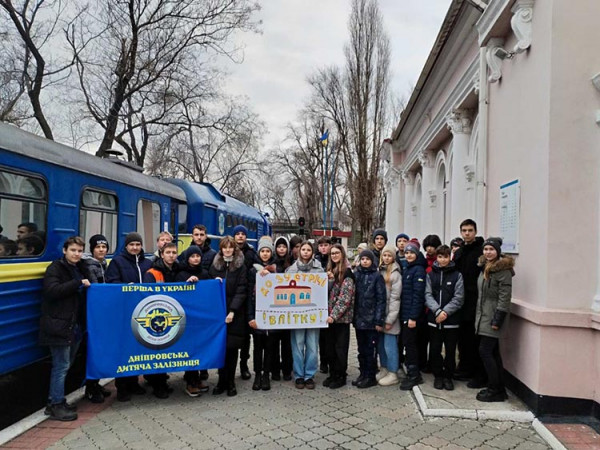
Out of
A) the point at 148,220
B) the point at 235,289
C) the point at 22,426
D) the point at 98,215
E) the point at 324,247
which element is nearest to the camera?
the point at 22,426

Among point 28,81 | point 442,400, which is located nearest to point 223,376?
point 442,400

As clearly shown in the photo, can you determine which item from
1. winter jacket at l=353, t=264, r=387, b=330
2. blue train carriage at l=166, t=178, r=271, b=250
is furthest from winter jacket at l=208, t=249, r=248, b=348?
blue train carriage at l=166, t=178, r=271, b=250

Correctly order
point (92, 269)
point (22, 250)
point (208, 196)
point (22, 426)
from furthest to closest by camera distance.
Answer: point (208, 196) → point (92, 269) → point (22, 250) → point (22, 426)

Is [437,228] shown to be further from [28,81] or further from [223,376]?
[28,81]

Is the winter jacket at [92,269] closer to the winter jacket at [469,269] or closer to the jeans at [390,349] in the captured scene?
the jeans at [390,349]

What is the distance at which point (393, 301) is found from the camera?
538 cm

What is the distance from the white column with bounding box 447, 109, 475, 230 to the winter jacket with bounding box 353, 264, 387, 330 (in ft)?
11.6

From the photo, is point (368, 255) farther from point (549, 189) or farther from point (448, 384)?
point (549, 189)

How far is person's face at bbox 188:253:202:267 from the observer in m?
5.14

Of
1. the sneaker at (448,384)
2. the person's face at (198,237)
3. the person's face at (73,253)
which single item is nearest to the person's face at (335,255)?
the person's face at (198,237)

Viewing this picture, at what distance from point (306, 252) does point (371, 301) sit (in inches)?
37.9

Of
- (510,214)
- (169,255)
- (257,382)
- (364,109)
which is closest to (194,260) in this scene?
(169,255)

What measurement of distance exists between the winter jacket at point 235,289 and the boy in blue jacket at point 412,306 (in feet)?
6.20

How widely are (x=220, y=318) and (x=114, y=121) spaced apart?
679 inches
